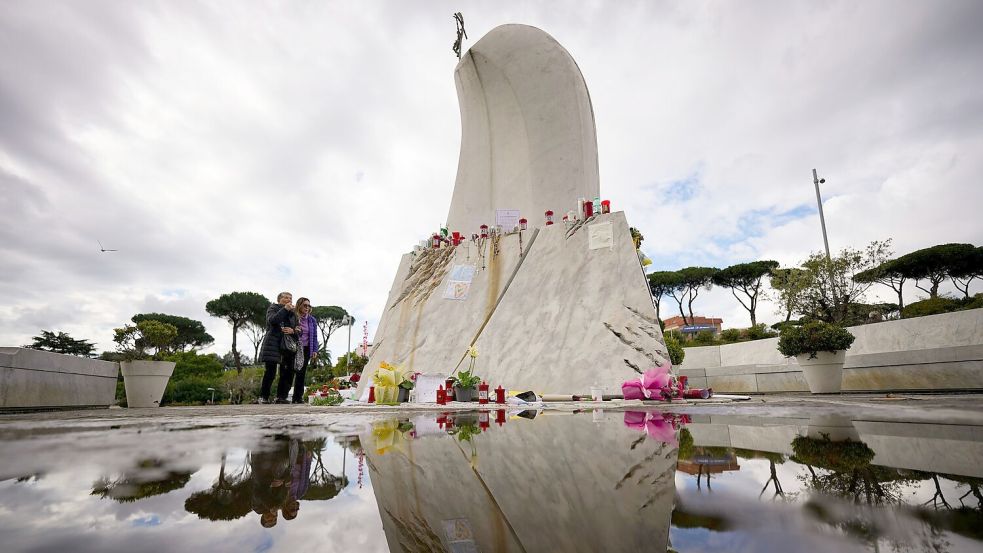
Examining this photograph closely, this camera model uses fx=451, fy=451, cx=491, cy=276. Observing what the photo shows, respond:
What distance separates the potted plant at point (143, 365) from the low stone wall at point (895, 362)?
12680 mm

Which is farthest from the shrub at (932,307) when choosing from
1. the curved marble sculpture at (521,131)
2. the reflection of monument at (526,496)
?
the reflection of monument at (526,496)

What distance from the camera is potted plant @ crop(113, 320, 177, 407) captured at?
22.4ft

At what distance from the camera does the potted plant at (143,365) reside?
6840mm

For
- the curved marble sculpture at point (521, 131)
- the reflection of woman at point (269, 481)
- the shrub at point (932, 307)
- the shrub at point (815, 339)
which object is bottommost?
the reflection of woman at point (269, 481)

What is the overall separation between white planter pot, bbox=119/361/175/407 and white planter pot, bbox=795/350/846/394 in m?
10.5

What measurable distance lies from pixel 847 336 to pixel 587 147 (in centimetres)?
589

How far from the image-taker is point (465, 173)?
11.4 metres

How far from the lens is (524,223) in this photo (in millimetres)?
8711

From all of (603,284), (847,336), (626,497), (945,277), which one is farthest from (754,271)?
(626,497)

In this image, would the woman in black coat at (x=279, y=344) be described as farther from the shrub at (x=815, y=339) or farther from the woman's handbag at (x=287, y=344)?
the shrub at (x=815, y=339)

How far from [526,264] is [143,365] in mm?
6285

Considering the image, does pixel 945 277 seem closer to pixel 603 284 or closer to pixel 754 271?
pixel 754 271

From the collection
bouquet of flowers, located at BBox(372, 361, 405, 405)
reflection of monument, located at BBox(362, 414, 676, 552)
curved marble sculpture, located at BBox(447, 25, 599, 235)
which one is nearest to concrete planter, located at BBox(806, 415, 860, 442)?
reflection of monument, located at BBox(362, 414, 676, 552)

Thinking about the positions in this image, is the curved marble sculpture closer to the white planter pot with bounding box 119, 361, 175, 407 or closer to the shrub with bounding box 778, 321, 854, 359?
the shrub with bounding box 778, 321, 854, 359
